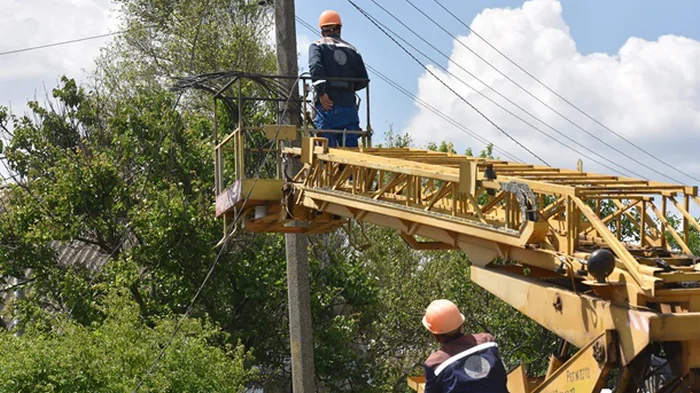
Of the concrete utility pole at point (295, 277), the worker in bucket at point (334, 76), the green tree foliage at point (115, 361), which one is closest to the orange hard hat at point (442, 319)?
the worker in bucket at point (334, 76)

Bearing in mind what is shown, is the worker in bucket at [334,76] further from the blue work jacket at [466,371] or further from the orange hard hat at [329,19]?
the blue work jacket at [466,371]

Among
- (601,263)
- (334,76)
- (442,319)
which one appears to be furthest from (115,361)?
(442,319)

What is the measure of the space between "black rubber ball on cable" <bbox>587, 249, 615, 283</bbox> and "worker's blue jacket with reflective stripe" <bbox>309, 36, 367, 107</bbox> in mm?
6193

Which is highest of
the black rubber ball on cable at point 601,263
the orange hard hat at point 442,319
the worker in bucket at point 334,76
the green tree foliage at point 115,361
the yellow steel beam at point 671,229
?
the worker in bucket at point 334,76

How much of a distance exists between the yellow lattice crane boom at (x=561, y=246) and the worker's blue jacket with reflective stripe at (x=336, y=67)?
1.52m

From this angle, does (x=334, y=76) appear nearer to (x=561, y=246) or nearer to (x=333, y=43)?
(x=333, y=43)

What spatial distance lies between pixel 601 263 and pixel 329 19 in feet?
22.4

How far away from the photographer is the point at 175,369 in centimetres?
1620

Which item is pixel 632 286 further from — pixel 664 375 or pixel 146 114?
pixel 146 114

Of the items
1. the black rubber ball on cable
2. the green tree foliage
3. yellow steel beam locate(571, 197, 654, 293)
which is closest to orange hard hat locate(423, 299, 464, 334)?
the black rubber ball on cable

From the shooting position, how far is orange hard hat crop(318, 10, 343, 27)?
45.5ft

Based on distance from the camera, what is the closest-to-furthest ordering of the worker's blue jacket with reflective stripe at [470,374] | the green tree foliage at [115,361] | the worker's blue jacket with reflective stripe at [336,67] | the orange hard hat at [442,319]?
the worker's blue jacket with reflective stripe at [470,374] → the orange hard hat at [442,319] → the worker's blue jacket with reflective stripe at [336,67] → the green tree foliage at [115,361]

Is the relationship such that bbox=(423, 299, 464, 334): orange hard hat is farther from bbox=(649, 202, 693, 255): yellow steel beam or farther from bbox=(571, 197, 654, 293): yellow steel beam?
bbox=(649, 202, 693, 255): yellow steel beam

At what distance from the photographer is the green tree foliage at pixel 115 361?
14867 mm
